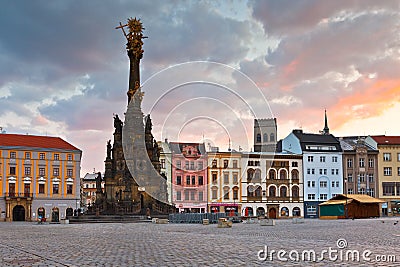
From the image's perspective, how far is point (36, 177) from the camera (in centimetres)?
8962

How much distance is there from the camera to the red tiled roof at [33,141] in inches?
3556

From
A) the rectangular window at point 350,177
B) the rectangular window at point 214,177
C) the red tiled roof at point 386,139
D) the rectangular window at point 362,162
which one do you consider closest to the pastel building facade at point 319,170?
the rectangular window at point 350,177

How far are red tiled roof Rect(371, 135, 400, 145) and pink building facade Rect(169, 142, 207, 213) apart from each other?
3193cm

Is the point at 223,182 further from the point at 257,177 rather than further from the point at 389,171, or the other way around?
the point at 389,171

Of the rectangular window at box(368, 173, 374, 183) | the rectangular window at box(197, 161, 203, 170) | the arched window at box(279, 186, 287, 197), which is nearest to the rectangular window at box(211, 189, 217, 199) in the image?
the rectangular window at box(197, 161, 203, 170)

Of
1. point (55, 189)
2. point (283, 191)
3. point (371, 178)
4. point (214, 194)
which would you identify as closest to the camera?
point (55, 189)

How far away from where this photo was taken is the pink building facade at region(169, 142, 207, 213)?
96.5 m

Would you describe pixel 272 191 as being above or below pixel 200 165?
below

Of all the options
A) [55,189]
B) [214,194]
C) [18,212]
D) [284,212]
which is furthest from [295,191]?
[18,212]

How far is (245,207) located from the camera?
98938 millimetres

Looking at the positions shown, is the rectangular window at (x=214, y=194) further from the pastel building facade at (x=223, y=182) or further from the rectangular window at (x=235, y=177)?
the rectangular window at (x=235, y=177)

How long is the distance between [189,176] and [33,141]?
26495 mm

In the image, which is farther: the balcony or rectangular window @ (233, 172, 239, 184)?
rectangular window @ (233, 172, 239, 184)

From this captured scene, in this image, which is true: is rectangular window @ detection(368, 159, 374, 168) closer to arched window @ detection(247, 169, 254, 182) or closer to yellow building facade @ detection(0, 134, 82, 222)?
arched window @ detection(247, 169, 254, 182)
